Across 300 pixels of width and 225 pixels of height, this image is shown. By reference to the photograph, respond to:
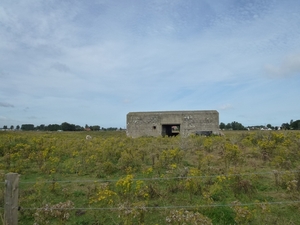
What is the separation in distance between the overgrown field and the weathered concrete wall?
247 inches

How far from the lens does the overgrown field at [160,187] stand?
469 cm

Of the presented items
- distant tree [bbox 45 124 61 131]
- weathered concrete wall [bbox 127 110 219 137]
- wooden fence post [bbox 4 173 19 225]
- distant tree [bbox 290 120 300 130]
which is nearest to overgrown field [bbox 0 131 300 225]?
wooden fence post [bbox 4 173 19 225]

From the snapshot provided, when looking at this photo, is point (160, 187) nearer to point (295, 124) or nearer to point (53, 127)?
point (295, 124)

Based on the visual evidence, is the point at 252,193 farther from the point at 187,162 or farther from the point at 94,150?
the point at 94,150

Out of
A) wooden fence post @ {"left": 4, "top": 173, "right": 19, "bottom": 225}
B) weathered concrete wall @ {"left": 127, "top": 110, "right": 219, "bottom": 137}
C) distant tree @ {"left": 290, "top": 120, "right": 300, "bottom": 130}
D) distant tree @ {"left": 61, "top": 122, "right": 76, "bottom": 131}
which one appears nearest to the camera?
wooden fence post @ {"left": 4, "top": 173, "right": 19, "bottom": 225}

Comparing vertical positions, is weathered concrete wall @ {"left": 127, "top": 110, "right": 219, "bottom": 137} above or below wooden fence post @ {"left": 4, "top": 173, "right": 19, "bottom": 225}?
above

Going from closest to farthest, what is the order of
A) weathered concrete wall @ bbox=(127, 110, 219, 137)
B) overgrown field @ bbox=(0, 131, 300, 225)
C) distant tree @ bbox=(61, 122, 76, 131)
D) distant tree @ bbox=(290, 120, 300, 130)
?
overgrown field @ bbox=(0, 131, 300, 225) → weathered concrete wall @ bbox=(127, 110, 219, 137) → distant tree @ bbox=(290, 120, 300, 130) → distant tree @ bbox=(61, 122, 76, 131)

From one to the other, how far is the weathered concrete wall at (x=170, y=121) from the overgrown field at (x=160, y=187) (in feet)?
20.6

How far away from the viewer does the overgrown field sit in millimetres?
4691

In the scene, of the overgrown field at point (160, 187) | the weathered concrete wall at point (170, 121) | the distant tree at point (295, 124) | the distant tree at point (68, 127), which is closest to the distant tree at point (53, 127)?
the distant tree at point (68, 127)

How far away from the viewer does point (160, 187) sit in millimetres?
6590

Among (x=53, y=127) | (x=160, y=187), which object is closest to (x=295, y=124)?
(x=160, y=187)

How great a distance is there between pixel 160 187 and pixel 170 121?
11.6m

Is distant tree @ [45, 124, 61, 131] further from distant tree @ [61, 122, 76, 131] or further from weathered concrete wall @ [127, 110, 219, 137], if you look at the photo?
weathered concrete wall @ [127, 110, 219, 137]
